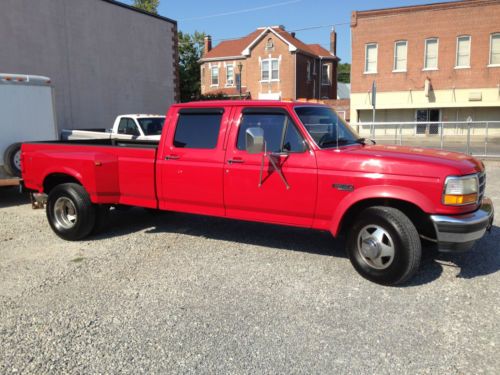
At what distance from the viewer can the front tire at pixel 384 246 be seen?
4531mm

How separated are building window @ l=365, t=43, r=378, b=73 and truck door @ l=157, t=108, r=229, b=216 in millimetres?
29784

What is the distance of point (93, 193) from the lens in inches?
249

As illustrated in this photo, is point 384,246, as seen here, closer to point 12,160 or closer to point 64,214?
→ point 64,214

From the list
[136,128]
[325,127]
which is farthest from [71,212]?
[136,128]

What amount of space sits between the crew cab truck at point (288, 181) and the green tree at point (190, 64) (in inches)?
1481

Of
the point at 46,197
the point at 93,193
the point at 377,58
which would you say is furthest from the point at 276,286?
the point at 377,58

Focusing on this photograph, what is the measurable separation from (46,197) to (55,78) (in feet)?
38.3

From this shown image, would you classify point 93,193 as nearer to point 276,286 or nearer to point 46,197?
point 46,197

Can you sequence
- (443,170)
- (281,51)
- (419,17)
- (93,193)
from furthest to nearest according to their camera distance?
1. (281,51)
2. (419,17)
3. (93,193)
4. (443,170)

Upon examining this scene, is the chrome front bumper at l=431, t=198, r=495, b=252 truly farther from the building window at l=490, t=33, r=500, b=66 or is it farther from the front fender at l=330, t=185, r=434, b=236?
the building window at l=490, t=33, r=500, b=66

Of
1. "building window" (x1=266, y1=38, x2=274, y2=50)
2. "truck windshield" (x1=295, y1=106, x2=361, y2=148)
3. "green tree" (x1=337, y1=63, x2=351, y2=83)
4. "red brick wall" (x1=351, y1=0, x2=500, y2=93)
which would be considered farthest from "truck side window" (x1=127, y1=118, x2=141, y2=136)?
"green tree" (x1=337, y1=63, x2=351, y2=83)

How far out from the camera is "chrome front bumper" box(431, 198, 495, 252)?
14.4 ft

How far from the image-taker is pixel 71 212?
6.57 meters

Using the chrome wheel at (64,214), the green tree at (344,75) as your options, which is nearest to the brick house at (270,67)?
the chrome wheel at (64,214)
